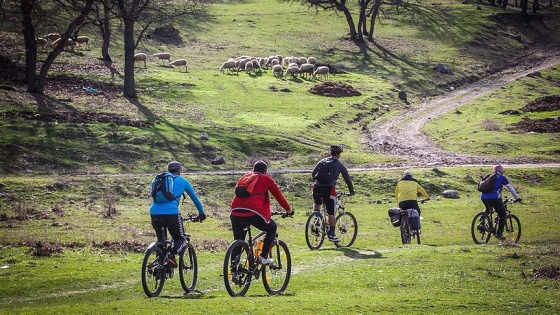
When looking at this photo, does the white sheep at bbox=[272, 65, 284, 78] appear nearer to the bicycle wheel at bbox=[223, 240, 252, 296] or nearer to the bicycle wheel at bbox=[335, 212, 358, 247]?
the bicycle wheel at bbox=[335, 212, 358, 247]

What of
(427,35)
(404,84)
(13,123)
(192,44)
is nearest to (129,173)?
(13,123)

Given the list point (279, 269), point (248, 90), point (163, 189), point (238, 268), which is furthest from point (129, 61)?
point (238, 268)

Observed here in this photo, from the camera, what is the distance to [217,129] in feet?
160

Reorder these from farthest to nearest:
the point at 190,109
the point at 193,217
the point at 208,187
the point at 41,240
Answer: the point at 190,109, the point at 208,187, the point at 41,240, the point at 193,217

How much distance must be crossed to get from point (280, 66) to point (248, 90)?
27.9 feet

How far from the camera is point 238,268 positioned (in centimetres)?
1625

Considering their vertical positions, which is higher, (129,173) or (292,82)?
(292,82)

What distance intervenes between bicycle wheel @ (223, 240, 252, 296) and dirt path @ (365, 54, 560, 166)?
2929 cm

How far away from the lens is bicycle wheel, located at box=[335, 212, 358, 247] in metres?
25.1

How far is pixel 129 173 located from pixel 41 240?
45.9ft

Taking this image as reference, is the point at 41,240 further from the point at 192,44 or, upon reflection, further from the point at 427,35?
the point at 427,35

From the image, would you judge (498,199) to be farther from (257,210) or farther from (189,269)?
(189,269)

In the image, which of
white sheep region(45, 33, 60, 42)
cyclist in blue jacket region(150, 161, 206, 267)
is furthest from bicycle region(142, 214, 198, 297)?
white sheep region(45, 33, 60, 42)

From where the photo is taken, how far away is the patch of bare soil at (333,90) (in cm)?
6569
